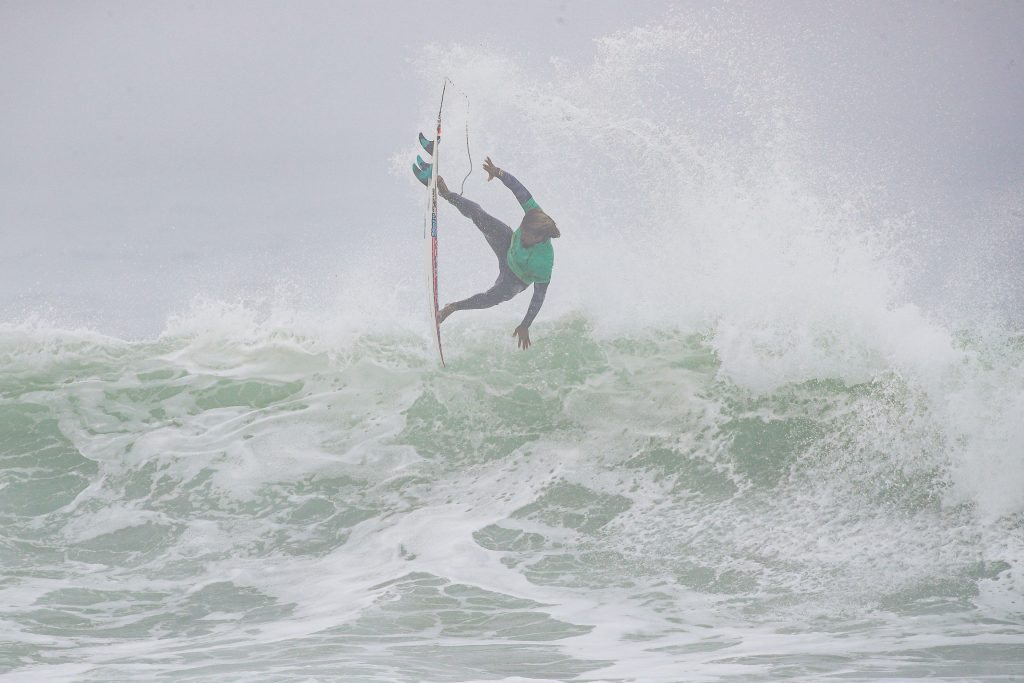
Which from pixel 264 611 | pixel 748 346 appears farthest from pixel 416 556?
pixel 748 346

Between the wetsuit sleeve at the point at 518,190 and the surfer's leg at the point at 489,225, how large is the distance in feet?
1.06

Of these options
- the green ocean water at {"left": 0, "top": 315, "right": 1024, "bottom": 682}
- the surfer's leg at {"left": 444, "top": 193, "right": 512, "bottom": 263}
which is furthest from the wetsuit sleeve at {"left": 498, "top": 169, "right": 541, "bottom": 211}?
the green ocean water at {"left": 0, "top": 315, "right": 1024, "bottom": 682}

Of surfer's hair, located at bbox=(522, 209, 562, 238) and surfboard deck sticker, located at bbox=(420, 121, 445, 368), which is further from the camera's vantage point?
surfboard deck sticker, located at bbox=(420, 121, 445, 368)

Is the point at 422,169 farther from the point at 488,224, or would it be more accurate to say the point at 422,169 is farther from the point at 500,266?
the point at 500,266

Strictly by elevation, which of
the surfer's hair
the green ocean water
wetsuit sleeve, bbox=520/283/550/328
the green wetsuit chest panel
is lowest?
the green ocean water

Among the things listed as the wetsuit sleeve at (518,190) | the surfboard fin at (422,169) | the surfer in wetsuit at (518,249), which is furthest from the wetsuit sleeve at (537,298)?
the surfboard fin at (422,169)

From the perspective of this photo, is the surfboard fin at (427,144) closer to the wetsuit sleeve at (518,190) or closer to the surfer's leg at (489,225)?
the surfer's leg at (489,225)

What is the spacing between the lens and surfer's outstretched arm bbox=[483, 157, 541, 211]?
6.05 meters

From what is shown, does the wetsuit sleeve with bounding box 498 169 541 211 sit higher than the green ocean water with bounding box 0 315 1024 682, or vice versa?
the wetsuit sleeve with bounding box 498 169 541 211

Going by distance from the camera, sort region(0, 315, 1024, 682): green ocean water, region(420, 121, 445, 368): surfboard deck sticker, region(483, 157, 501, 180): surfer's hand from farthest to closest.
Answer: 1. region(420, 121, 445, 368): surfboard deck sticker
2. region(483, 157, 501, 180): surfer's hand
3. region(0, 315, 1024, 682): green ocean water

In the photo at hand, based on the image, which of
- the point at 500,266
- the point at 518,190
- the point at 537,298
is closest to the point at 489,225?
the point at 500,266

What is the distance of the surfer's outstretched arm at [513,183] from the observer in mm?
6047

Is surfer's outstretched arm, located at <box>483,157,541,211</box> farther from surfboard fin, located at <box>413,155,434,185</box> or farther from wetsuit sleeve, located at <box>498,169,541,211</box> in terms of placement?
surfboard fin, located at <box>413,155,434,185</box>

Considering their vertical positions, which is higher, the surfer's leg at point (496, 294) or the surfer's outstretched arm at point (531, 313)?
the surfer's leg at point (496, 294)
